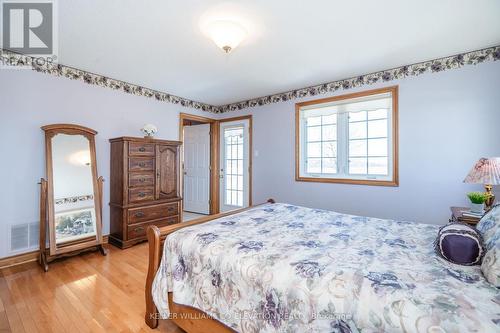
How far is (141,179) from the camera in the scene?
328 centimetres

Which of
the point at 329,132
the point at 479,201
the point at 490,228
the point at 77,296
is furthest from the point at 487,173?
the point at 77,296

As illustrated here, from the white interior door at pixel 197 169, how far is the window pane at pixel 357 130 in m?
2.82

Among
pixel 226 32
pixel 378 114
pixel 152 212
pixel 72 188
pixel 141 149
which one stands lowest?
pixel 152 212

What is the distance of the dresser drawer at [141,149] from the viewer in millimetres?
3156

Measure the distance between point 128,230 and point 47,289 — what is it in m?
1.07

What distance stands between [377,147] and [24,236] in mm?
4459

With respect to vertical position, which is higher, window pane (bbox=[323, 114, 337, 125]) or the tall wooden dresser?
window pane (bbox=[323, 114, 337, 125])

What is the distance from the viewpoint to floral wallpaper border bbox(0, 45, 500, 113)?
8.34ft

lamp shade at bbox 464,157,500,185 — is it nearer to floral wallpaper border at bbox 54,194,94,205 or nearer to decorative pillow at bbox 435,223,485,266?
decorative pillow at bbox 435,223,485,266

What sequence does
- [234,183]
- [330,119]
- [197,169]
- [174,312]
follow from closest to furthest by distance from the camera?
[174,312] < [330,119] < [234,183] < [197,169]

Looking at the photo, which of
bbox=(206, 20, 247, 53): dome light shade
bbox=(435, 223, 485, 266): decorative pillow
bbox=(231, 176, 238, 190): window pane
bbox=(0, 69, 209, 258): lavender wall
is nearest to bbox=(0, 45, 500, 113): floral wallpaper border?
bbox=(0, 69, 209, 258): lavender wall

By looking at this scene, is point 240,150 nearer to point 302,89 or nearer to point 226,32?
point 302,89

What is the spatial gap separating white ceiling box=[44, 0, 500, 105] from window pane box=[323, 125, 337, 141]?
0.73 m

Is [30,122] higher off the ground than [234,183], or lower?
higher
